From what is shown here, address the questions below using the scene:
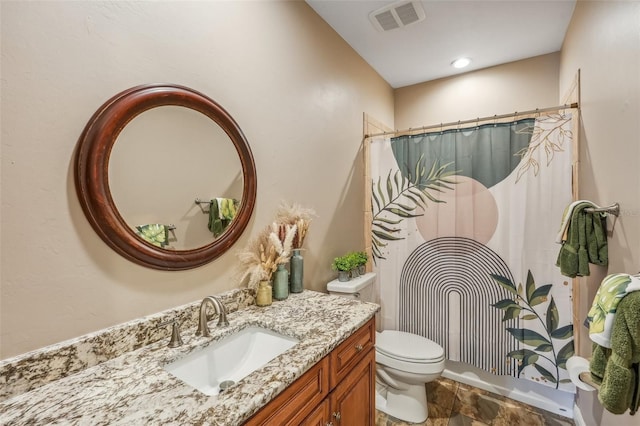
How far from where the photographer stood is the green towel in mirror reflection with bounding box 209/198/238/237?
124 cm

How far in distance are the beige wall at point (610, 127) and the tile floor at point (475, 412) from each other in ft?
0.92

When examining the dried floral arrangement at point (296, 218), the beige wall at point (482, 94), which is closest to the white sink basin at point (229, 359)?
the dried floral arrangement at point (296, 218)

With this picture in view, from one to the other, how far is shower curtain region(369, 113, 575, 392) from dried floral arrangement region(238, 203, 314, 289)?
3.23ft

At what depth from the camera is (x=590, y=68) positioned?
4.82 ft

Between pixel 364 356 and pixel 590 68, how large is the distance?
189cm

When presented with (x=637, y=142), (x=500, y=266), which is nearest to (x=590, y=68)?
(x=637, y=142)

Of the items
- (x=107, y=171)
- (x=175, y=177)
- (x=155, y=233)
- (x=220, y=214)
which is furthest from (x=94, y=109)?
(x=220, y=214)

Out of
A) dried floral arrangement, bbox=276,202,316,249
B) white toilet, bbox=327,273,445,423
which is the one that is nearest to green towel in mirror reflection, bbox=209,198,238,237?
dried floral arrangement, bbox=276,202,316,249

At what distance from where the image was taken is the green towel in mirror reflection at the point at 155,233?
101 centimetres

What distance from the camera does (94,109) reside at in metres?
0.90

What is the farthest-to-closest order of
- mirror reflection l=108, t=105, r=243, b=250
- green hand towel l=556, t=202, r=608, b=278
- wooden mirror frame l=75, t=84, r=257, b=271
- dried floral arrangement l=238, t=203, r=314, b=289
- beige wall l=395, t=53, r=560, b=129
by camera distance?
1. beige wall l=395, t=53, r=560, b=129
2. dried floral arrangement l=238, t=203, r=314, b=289
3. green hand towel l=556, t=202, r=608, b=278
4. mirror reflection l=108, t=105, r=243, b=250
5. wooden mirror frame l=75, t=84, r=257, b=271

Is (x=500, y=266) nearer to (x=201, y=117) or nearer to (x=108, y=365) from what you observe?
(x=201, y=117)

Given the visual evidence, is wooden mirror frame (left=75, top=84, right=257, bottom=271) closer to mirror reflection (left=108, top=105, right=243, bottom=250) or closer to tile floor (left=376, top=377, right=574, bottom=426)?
mirror reflection (left=108, top=105, right=243, bottom=250)

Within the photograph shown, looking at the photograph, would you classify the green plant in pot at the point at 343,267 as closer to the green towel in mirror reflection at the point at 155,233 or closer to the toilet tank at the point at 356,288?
the toilet tank at the point at 356,288
